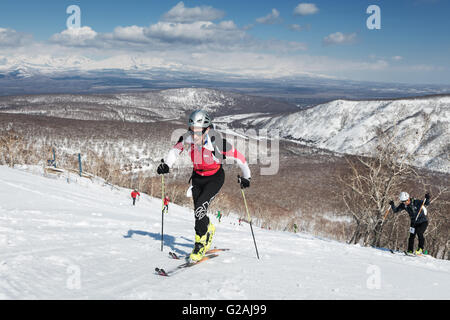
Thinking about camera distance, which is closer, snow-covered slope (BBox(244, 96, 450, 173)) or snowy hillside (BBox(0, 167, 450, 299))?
snowy hillside (BBox(0, 167, 450, 299))

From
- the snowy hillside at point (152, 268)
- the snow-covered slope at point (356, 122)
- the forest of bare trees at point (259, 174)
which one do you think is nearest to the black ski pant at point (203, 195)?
the snowy hillside at point (152, 268)

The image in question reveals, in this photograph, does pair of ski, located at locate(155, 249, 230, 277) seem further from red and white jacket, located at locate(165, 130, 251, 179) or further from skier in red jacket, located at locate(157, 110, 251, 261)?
red and white jacket, located at locate(165, 130, 251, 179)

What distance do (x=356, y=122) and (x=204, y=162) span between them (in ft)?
470

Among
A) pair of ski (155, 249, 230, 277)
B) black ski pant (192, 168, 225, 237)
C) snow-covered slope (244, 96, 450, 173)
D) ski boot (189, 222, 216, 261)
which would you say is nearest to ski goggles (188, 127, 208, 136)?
black ski pant (192, 168, 225, 237)

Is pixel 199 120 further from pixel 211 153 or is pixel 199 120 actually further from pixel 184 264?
pixel 184 264

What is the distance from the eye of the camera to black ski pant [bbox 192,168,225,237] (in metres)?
5.81

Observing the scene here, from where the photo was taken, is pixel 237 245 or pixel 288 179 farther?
pixel 288 179

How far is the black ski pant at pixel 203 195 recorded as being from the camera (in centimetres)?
581

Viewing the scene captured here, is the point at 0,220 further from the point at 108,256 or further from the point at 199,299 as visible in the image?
the point at 199,299

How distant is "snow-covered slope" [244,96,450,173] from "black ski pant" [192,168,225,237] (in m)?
97.1
